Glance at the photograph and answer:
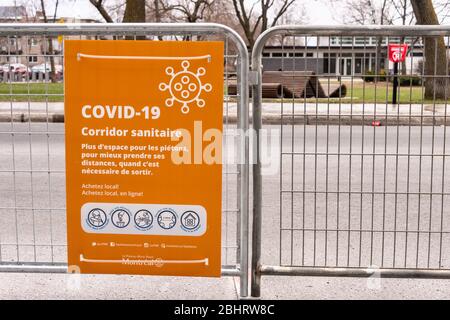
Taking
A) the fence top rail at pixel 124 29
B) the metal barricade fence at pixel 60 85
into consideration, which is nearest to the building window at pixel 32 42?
the metal barricade fence at pixel 60 85

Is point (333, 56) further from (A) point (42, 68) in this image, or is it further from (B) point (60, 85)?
(A) point (42, 68)

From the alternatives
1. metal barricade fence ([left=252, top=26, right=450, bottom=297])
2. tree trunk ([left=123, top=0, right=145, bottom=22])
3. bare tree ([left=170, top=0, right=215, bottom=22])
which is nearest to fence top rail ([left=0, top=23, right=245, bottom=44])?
metal barricade fence ([left=252, top=26, right=450, bottom=297])

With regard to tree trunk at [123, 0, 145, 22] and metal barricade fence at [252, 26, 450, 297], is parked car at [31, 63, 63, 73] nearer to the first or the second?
metal barricade fence at [252, 26, 450, 297]

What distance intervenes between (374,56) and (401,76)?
0.34m

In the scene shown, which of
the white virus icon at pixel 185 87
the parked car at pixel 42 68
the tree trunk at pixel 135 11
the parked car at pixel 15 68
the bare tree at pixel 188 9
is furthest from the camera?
the bare tree at pixel 188 9

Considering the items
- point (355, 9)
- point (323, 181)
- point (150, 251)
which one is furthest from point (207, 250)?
point (355, 9)

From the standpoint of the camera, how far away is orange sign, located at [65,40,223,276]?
155 inches

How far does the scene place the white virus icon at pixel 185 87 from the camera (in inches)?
154

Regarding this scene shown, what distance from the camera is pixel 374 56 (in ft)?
14.7

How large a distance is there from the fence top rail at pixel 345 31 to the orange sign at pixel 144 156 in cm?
38

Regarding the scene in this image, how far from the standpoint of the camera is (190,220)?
4.07m

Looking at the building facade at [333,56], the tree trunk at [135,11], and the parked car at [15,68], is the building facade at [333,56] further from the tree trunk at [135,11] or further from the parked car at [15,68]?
the tree trunk at [135,11]

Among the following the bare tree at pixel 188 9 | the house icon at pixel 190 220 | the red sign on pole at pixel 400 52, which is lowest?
the house icon at pixel 190 220

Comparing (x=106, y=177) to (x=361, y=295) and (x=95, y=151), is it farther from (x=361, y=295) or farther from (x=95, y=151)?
(x=361, y=295)
